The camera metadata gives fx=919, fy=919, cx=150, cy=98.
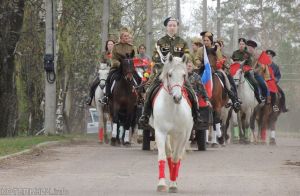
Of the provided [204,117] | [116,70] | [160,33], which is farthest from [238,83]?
[160,33]

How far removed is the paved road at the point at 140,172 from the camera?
14.4 meters

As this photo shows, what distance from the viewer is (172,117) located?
14820mm

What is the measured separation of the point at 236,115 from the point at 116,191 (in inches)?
655

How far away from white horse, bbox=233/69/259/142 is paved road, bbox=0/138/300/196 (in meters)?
5.91

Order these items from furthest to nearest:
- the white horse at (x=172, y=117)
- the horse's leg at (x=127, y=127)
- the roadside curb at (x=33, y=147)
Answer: the horse's leg at (x=127, y=127), the roadside curb at (x=33, y=147), the white horse at (x=172, y=117)

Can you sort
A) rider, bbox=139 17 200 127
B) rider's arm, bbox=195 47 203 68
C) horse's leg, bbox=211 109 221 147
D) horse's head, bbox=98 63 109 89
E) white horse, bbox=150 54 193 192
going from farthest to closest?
1. horse's head, bbox=98 63 109 89
2. horse's leg, bbox=211 109 221 147
3. rider's arm, bbox=195 47 203 68
4. rider, bbox=139 17 200 127
5. white horse, bbox=150 54 193 192

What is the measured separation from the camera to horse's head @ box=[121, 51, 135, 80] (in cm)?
2467

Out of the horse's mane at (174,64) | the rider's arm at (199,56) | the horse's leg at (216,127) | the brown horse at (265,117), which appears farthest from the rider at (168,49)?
the brown horse at (265,117)

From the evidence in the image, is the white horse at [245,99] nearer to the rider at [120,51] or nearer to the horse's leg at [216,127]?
the horse's leg at [216,127]

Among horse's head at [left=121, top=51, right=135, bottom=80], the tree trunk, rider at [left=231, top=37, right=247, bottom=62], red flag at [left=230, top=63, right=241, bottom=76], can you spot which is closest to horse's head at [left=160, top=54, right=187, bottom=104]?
horse's head at [left=121, top=51, right=135, bottom=80]

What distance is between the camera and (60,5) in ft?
121

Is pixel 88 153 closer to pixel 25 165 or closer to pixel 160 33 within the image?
pixel 25 165

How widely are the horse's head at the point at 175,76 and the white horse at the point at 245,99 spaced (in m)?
14.3

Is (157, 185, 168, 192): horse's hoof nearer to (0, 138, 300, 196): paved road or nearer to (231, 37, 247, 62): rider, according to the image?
(0, 138, 300, 196): paved road
